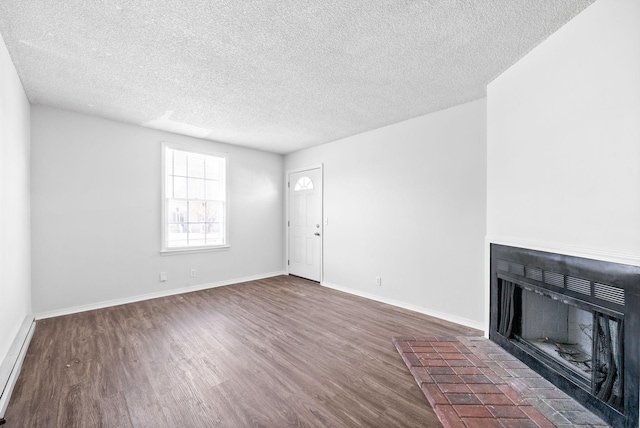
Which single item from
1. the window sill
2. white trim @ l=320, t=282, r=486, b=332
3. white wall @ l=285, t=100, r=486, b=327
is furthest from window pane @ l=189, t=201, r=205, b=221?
white trim @ l=320, t=282, r=486, b=332

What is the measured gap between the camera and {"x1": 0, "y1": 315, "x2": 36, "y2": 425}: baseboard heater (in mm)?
1748

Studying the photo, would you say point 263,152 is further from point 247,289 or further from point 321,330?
point 321,330

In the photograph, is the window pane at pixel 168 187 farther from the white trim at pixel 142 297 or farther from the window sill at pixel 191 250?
the white trim at pixel 142 297

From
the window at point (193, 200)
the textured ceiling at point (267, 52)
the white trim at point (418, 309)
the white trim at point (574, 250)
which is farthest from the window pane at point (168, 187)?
the white trim at point (574, 250)

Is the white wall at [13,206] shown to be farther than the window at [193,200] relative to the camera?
No

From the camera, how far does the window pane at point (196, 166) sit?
4.59 meters

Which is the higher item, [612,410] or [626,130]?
[626,130]

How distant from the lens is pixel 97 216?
3625 mm

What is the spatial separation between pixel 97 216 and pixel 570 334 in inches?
210

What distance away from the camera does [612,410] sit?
154 centimetres

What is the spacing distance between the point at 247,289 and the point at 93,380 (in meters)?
2.59

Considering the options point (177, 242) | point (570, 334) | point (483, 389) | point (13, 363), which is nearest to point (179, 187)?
point (177, 242)

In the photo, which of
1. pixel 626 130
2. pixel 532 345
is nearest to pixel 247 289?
pixel 532 345

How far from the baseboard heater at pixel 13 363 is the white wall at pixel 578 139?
152 inches
